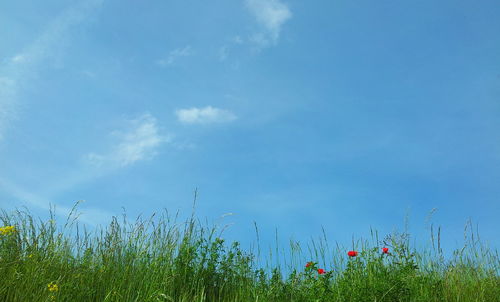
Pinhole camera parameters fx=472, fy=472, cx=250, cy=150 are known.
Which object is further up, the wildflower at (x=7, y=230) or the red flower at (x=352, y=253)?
the wildflower at (x=7, y=230)

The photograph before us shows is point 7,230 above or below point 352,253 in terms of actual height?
above

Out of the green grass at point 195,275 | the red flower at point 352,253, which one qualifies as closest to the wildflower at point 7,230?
the green grass at point 195,275

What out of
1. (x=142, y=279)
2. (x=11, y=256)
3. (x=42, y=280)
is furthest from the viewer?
(x=11, y=256)

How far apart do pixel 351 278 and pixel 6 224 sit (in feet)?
17.7

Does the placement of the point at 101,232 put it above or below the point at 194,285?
above

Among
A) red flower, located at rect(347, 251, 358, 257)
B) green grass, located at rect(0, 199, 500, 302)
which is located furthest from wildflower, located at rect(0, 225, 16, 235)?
red flower, located at rect(347, 251, 358, 257)

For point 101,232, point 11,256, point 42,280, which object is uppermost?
point 101,232

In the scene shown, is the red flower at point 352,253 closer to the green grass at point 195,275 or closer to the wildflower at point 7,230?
the green grass at point 195,275

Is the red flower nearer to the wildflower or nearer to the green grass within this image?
the green grass

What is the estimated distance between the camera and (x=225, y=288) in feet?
Result: 21.0

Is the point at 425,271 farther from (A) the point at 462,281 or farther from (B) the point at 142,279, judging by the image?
(B) the point at 142,279

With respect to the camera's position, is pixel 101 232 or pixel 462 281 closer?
pixel 462 281

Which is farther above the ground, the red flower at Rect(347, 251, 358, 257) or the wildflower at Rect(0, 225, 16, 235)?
the wildflower at Rect(0, 225, 16, 235)

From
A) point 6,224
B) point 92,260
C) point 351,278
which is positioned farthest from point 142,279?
point 6,224
